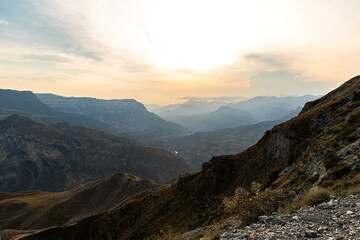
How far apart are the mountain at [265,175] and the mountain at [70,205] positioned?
42419 mm

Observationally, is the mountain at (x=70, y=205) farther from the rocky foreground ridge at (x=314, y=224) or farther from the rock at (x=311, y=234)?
the rock at (x=311, y=234)

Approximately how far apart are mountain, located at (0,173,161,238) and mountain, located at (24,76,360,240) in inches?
1670

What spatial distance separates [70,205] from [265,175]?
11743 centimetres

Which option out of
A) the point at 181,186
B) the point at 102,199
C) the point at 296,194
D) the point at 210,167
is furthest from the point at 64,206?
the point at 296,194

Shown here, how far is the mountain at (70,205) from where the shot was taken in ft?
340

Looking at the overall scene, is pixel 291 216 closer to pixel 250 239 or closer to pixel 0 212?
pixel 250 239

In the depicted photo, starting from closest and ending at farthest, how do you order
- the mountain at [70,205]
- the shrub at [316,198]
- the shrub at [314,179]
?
the shrub at [316,198]
the shrub at [314,179]
the mountain at [70,205]

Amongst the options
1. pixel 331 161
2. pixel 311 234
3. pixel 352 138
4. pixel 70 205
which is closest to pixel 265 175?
pixel 352 138

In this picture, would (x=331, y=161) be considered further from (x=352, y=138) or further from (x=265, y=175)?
(x=265, y=175)

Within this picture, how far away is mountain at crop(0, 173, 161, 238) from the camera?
104 m

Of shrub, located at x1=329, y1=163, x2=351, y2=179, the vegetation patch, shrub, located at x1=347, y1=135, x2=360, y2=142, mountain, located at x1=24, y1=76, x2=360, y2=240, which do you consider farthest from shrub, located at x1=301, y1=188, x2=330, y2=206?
shrub, located at x1=347, y1=135, x2=360, y2=142

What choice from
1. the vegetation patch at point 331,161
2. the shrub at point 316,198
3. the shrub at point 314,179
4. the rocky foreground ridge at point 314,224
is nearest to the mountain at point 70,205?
the shrub at point 314,179

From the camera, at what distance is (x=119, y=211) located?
205 ft

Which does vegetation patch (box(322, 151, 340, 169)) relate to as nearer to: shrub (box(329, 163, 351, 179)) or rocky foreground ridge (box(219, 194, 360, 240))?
shrub (box(329, 163, 351, 179))
